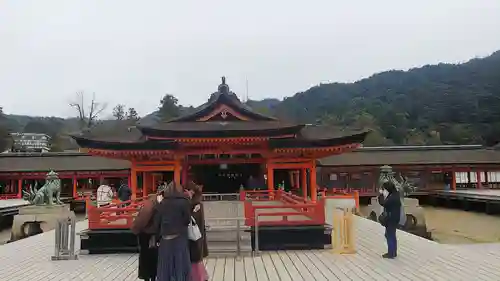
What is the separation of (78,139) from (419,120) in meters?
75.7

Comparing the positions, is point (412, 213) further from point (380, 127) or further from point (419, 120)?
point (419, 120)

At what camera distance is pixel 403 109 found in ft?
287

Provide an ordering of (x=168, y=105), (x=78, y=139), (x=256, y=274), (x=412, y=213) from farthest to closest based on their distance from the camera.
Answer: (x=168, y=105) < (x=412, y=213) < (x=78, y=139) < (x=256, y=274)

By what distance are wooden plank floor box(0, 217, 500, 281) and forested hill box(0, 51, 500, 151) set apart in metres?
49.2

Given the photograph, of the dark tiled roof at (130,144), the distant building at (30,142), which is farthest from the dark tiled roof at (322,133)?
the distant building at (30,142)

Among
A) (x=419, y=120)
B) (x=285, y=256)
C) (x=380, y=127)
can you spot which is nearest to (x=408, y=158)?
(x=285, y=256)

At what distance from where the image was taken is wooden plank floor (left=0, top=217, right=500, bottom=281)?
29.5ft

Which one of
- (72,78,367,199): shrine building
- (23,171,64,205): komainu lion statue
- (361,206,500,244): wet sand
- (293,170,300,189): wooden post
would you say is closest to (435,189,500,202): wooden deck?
(361,206,500,244): wet sand

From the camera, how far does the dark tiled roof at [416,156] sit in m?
38.2

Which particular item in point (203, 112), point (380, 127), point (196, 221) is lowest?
point (196, 221)

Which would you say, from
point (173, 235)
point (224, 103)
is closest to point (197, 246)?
point (173, 235)

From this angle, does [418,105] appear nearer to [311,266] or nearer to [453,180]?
[453,180]

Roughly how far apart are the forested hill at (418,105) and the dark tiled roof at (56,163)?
92.7 feet

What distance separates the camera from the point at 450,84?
309 feet
